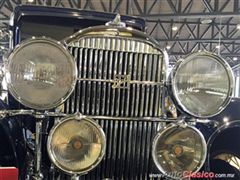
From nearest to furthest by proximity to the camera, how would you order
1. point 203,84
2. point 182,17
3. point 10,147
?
point 203,84, point 10,147, point 182,17

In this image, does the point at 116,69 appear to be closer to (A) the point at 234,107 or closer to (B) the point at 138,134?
(B) the point at 138,134

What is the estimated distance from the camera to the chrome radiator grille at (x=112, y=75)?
6.25 ft

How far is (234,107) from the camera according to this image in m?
2.69

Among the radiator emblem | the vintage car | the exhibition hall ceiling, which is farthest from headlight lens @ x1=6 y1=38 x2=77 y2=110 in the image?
the exhibition hall ceiling

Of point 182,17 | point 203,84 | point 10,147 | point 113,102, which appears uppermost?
point 182,17

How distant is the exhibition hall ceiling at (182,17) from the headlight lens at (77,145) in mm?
5801

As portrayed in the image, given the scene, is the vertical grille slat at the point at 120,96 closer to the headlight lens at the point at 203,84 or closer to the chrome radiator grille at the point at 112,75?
the chrome radiator grille at the point at 112,75

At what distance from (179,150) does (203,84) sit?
0.36m

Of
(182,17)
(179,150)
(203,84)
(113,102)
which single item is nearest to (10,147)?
(113,102)

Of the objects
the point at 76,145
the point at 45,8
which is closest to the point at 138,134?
the point at 76,145

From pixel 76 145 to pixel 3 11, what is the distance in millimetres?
10395

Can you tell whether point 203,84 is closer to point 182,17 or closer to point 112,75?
point 112,75

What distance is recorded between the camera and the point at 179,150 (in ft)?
6.21

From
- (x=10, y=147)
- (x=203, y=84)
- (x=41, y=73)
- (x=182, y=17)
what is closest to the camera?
(x=41, y=73)
